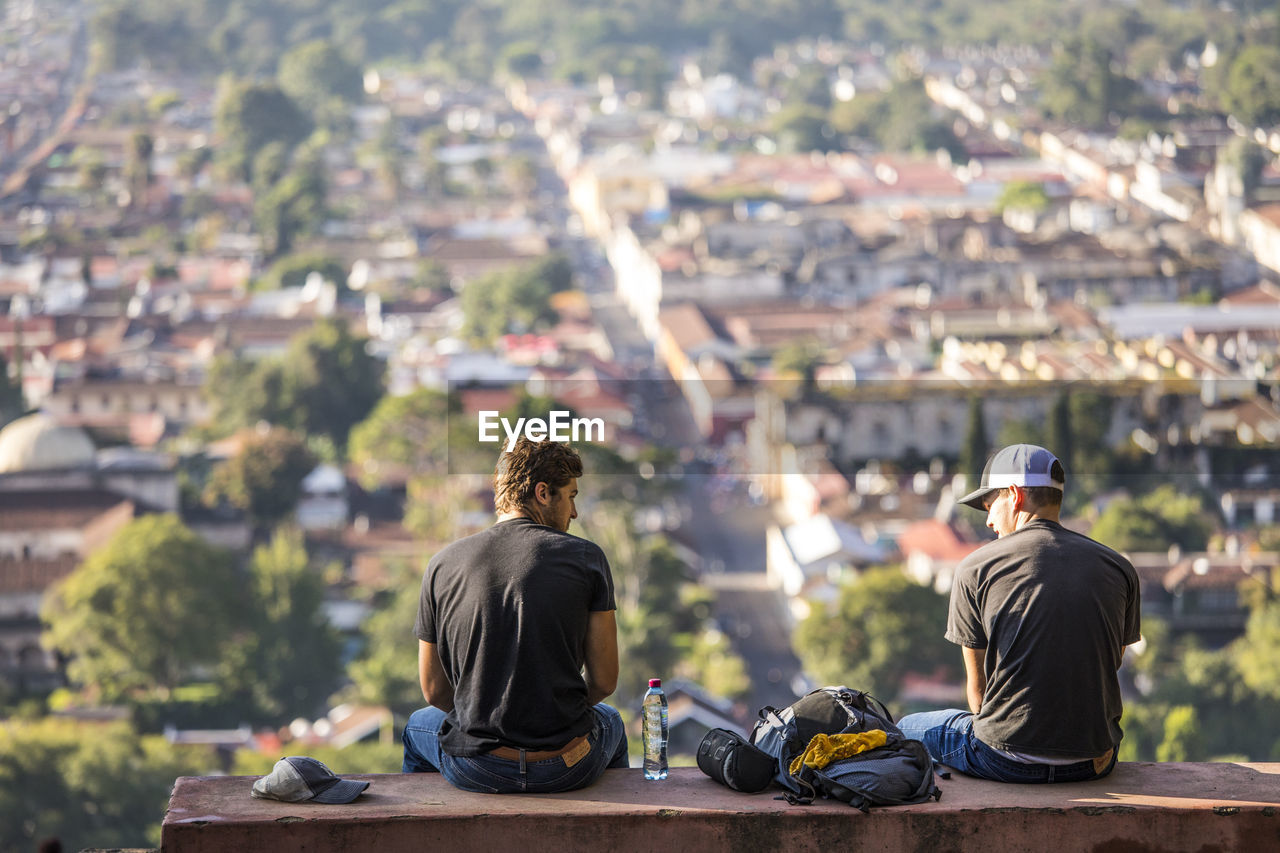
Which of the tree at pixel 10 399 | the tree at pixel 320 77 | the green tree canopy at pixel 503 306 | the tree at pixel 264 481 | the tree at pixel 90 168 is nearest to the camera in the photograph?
the tree at pixel 264 481

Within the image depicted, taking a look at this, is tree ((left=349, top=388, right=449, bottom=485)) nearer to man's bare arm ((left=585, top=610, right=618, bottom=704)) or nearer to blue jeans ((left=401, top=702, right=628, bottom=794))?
blue jeans ((left=401, top=702, right=628, bottom=794))

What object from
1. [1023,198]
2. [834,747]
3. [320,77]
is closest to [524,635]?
[834,747]

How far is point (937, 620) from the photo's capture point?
17891 millimetres

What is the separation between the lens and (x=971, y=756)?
3.27 m

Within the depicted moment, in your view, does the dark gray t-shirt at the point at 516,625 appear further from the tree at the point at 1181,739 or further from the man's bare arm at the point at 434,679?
the tree at the point at 1181,739

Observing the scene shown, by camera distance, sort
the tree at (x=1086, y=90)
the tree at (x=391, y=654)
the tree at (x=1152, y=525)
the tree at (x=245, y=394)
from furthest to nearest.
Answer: the tree at (x=1086, y=90) → the tree at (x=245, y=394) → the tree at (x=1152, y=525) → the tree at (x=391, y=654)

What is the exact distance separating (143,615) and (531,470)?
17.1 metres

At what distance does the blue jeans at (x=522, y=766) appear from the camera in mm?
3176

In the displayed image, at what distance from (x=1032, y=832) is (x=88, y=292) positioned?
39455mm

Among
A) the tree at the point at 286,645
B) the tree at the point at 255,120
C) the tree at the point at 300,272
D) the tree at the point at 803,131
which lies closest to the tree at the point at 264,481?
the tree at the point at 286,645

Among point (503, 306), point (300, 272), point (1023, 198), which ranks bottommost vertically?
point (503, 306)

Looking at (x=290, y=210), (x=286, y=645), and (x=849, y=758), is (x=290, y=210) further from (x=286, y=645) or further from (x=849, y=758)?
(x=849, y=758)

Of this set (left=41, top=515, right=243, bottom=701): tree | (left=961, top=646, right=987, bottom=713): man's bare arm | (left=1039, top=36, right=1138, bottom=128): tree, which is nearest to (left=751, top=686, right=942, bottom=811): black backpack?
(left=961, top=646, right=987, bottom=713): man's bare arm

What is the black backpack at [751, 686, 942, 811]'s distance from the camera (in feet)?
10.2
